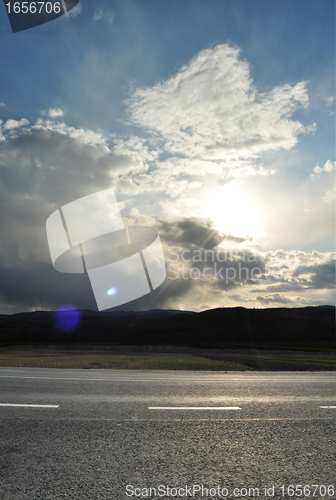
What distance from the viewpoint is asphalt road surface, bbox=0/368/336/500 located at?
3734mm

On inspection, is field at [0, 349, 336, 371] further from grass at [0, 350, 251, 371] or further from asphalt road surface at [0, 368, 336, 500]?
asphalt road surface at [0, 368, 336, 500]

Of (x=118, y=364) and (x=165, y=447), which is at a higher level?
(x=165, y=447)

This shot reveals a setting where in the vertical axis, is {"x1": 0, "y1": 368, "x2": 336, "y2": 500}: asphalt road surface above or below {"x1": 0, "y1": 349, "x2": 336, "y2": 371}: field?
above

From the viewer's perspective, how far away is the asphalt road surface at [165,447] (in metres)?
3.73

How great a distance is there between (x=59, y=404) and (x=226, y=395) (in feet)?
14.3

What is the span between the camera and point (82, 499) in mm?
3443

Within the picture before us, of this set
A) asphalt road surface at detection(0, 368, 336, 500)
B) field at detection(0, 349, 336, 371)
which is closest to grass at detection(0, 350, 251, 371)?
field at detection(0, 349, 336, 371)

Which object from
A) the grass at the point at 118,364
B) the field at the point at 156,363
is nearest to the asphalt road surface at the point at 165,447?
the grass at the point at 118,364

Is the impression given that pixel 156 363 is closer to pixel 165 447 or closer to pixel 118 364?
pixel 118 364

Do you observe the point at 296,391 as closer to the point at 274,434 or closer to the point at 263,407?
the point at 263,407

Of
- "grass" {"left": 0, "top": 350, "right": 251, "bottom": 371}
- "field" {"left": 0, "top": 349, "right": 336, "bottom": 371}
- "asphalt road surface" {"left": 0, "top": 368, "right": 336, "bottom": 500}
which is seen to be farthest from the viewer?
"field" {"left": 0, "top": 349, "right": 336, "bottom": 371}

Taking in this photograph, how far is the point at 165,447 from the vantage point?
16.1ft

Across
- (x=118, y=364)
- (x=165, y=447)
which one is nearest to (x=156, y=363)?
(x=118, y=364)

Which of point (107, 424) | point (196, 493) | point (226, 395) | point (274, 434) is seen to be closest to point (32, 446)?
point (107, 424)
